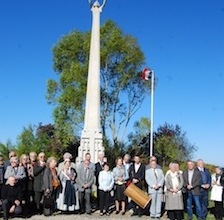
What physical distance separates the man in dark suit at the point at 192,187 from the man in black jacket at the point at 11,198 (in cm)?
428

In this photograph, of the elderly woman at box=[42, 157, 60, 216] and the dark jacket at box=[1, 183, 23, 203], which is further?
the elderly woman at box=[42, 157, 60, 216]

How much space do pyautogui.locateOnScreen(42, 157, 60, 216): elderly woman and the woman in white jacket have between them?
122 centimetres

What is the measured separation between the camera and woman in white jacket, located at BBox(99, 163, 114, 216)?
11492 mm

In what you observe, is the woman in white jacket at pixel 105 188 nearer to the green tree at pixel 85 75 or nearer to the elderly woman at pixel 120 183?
the elderly woman at pixel 120 183

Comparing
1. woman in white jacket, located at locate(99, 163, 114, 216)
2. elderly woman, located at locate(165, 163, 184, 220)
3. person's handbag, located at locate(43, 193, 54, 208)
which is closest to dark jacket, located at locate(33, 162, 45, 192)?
person's handbag, located at locate(43, 193, 54, 208)

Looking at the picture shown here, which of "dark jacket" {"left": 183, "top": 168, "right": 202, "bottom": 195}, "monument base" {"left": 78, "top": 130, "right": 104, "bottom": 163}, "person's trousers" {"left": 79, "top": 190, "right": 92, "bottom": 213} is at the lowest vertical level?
"person's trousers" {"left": 79, "top": 190, "right": 92, "bottom": 213}

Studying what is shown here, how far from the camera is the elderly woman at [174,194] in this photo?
10.6m

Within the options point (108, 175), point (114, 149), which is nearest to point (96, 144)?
→ point (108, 175)

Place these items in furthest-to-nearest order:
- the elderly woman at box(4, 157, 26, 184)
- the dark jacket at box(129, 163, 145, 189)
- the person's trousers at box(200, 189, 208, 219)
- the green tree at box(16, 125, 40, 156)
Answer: the green tree at box(16, 125, 40, 156) < the dark jacket at box(129, 163, 145, 189) < the person's trousers at box(200, 189, 208, 219) < the elderly woman at box(4, 157, 26, 184)

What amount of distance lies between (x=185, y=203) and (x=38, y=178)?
3.97 m

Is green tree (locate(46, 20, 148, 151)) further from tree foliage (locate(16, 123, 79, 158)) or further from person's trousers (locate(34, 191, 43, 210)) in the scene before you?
person's trousers (locate(34, 191, 43, 210))

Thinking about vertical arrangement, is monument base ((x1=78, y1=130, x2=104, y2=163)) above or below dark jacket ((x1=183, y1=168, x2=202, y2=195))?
above

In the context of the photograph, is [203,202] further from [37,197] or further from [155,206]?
[37,197]

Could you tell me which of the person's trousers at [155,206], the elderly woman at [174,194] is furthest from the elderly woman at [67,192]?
the elderly woman at [174,194]
